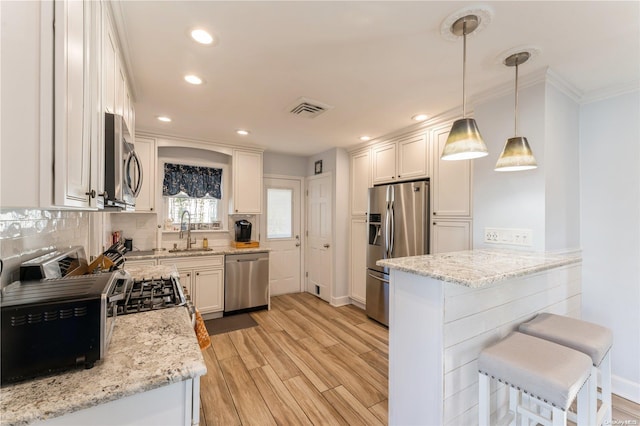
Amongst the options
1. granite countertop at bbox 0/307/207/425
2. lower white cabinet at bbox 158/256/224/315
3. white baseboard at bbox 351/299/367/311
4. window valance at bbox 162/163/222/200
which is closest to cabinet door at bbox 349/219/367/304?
white baseboard at bbox 351/299/367/311

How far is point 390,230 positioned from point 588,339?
199 centimetres

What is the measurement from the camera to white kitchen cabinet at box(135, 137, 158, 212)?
335 centimetres

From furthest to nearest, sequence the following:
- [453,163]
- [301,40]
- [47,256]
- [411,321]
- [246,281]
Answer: [246,281], [453,163], [301,40], [411,321], [47,256]

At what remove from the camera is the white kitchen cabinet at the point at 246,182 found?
399 cm

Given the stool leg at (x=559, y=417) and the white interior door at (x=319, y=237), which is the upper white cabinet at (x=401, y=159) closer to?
the white interior door at (x=319, y=237)

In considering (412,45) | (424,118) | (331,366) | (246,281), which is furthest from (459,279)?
(246,281)

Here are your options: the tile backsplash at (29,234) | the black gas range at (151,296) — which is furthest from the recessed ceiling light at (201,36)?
the black gas range at (151,296)

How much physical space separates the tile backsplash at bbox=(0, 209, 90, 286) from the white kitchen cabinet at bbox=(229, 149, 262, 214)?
2.40 metres

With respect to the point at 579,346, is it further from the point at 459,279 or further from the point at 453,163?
the point at 453,163

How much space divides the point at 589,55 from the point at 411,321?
2.04 meters

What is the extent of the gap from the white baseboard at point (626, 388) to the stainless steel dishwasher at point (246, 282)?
3507 mm

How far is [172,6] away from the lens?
4.47 ft

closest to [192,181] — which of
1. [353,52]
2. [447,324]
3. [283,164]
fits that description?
[283,164]

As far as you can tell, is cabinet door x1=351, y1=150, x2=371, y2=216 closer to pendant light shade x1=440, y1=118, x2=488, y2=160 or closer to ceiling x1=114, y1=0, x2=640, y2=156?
ceiling x1=114, y1=0, x2=640, y2=156
